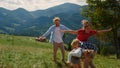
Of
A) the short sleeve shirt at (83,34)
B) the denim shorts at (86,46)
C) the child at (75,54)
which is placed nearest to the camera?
the child at (75,54)

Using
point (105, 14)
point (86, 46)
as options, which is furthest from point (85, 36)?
point (105, 14)

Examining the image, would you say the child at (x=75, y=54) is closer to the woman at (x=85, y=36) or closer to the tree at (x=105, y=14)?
the woman at (x=85, y=36)

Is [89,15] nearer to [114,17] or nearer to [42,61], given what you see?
[114,17]

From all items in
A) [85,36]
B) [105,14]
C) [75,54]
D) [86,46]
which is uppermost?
[105,14]

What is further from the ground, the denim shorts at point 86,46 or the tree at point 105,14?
the tree at point 105,14

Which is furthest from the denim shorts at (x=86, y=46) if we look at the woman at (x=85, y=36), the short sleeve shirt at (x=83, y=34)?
the short sleeve shirt at (x=83, y=34)

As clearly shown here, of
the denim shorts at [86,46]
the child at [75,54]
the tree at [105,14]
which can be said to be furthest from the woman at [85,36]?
the tree at [105,14]

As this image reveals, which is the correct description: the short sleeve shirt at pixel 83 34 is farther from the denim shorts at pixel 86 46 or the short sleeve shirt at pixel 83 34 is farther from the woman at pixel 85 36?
the denim shorts at pixel 86 46

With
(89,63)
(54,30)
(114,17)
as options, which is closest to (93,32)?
(89,63)

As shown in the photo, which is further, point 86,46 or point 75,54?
point 86,46

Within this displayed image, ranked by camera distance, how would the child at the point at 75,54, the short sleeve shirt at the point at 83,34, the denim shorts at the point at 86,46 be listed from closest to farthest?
the child at the point at 75,54
the denim shorts at the point at 86,46
the short sleeve shirt at the point at 83,34

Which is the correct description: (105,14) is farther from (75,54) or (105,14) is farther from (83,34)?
(75,54)

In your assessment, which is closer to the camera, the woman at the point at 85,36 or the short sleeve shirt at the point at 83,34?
the woman at the point at 85,36

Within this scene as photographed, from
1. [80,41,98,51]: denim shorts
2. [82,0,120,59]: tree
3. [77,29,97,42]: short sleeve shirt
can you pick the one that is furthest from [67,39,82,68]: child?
[82,0,120,59]: tree
